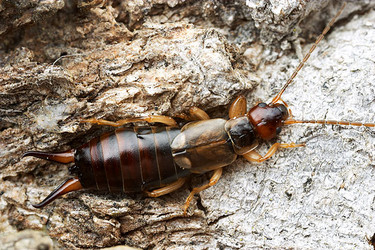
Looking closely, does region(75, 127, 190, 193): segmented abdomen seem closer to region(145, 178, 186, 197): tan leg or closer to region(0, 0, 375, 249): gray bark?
region(145, 178, 186, 197): tan leg

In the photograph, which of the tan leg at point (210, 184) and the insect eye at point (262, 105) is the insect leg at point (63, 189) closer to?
the tan leg at point (210, 184)

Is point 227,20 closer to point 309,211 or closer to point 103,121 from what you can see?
point 103,121

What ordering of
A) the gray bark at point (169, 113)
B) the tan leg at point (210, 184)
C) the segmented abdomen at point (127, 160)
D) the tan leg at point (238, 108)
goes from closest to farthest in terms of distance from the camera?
the gray bark at point (169, 113) < the segmented abdomen at point (127, 160) < the tan leg at point (210, 184) < the tan leg at point (238, 108)

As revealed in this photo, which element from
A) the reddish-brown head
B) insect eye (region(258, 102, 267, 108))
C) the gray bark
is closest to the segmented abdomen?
the gray bark

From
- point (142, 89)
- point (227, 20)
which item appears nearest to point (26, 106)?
point (142, 89)

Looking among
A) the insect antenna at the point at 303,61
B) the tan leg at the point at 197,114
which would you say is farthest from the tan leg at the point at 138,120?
the insect antenna at the point at 303,61

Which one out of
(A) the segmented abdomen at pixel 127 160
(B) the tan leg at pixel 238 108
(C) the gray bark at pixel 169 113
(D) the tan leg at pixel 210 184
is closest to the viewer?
(C) the gray bark at pixel 169 113
